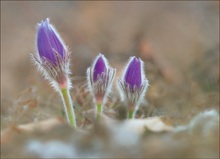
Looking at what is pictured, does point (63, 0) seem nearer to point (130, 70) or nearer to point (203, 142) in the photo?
point (130, 70)

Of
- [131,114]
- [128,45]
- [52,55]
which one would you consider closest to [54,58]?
[52,55]

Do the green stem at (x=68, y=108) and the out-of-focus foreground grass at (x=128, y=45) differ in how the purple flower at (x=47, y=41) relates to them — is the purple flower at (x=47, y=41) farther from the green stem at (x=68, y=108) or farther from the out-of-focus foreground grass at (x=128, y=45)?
the out-of-focus foreground grass at (x=128, y=45)

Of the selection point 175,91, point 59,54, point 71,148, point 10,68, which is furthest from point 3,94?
point 71,148

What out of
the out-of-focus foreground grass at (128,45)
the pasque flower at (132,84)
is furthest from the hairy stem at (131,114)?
the out-of-focus foreground grass at (128,45)

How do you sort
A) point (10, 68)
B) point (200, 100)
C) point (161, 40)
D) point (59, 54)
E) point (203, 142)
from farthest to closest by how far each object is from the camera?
point (161, 40)
point (10, 68)
point (200, 100)
point (59, 54)
point (203, 142)

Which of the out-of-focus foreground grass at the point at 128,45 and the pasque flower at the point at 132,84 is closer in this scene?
the pasque flower at the point at 132,84

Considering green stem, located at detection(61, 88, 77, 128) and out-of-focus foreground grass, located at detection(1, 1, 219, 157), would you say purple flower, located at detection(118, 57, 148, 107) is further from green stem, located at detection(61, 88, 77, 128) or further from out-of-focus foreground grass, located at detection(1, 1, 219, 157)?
out-of-focus foreground grass, located at detection(1, 1, 219, 157)
